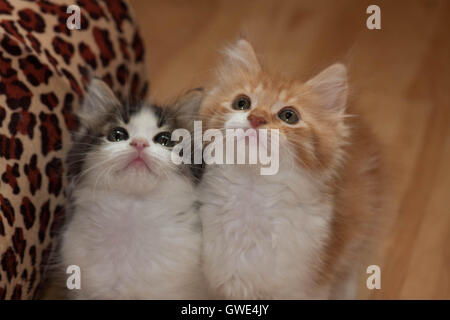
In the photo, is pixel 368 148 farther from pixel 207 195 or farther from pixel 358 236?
pixel 207 195

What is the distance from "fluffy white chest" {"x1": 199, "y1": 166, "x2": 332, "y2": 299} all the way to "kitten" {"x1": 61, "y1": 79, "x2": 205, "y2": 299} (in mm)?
73

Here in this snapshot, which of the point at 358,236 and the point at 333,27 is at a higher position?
the point at 333,27

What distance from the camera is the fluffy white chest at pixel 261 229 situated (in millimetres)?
1521

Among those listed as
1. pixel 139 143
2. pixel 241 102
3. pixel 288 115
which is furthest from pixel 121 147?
pixel 288 115

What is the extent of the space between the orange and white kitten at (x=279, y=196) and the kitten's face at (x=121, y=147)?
126 mm

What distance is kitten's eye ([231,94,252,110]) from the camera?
5.01ft

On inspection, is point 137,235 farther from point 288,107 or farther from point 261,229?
point 288,107

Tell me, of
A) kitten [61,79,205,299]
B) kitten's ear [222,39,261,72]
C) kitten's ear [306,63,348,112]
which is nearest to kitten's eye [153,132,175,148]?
kitten [61,79,205,299]

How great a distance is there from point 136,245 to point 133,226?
50 millimetres

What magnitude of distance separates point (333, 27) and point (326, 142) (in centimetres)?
135

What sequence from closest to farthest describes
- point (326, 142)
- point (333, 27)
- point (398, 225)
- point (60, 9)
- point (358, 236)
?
point (326, 142) < point (358, 236) < point (60, 9) < point (398, 225) < point (333, 27)

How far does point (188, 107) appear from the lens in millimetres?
1690

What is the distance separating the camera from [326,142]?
1507 millimetres

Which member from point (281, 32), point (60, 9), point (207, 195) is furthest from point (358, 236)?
point (281, 32)
